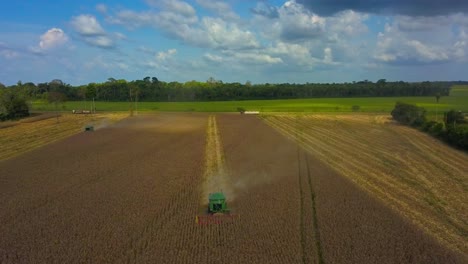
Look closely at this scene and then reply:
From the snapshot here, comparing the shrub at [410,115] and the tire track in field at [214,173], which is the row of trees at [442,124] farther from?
the tire track in field at [214,173]

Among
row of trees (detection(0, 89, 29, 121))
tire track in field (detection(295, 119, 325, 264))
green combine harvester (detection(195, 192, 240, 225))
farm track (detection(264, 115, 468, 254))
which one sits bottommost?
farm track (detection(264, 115, 468, 254))

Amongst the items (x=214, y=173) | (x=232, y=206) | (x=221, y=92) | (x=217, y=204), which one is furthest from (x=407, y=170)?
(x=221, y=92)

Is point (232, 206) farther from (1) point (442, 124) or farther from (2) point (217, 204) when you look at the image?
(1) point (442, 124)

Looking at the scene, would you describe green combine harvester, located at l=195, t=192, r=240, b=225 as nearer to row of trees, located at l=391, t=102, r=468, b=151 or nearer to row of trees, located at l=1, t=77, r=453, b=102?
row of trees, located at l=391, t=102, r=468, b=151

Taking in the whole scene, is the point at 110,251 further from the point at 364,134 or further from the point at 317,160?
the point at 364,134

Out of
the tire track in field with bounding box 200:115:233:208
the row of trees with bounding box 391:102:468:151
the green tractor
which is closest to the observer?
the green tractor

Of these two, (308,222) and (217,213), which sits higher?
(217,213)

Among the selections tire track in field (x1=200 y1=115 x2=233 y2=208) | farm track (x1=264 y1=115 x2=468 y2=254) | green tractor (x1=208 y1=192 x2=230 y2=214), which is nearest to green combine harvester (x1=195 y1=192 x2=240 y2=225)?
green tractor (x1=208 y1=192 x2=230 y2=214)
